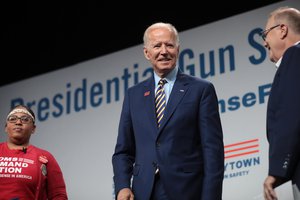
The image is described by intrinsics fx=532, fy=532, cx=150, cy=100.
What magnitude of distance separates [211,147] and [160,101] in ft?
1.14

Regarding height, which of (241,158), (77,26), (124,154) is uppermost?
(77,26)

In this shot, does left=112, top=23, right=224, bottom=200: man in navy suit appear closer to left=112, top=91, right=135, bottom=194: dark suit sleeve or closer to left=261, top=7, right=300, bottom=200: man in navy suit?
left=112, top=91, right=135, bottom=194: dark suit sleeve

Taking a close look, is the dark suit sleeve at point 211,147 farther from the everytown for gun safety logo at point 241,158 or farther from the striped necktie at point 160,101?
the everytown for gun safety logo at point 241,158

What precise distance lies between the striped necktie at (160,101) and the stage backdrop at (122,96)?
156cm

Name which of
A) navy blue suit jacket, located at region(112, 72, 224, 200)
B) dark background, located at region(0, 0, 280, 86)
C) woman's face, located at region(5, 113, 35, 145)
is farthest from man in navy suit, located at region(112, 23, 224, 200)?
dark background, located at region(0, 0, 280, 86)

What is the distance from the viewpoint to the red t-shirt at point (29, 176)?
3.26 meters

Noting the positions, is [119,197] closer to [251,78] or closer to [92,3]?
[251,78]

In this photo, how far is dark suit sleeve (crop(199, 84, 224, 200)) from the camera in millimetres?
2320

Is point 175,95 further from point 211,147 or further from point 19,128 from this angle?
point 19,128

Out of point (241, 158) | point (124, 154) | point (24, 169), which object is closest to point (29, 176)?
point (24, 169)

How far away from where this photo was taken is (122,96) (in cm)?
489

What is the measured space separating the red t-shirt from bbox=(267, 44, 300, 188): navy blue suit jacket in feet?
5.92

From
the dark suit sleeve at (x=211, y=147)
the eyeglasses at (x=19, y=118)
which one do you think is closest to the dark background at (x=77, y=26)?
the eyeglasses at (x=19, y=118)

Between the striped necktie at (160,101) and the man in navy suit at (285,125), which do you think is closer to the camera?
the man in navy suit at (285,125)
